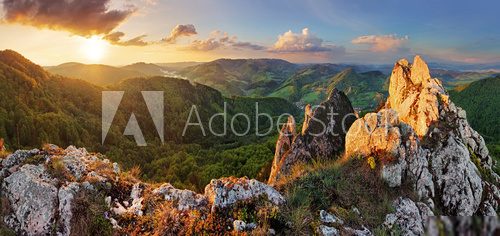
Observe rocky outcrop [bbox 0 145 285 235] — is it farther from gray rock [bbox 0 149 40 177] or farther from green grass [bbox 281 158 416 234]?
green grass [bbox 281 158 416 234]

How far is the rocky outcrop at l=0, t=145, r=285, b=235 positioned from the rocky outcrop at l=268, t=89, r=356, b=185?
14.3 meters

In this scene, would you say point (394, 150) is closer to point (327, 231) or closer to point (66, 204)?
point (327, 231)

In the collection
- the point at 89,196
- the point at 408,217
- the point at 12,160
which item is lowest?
the point at 408,217

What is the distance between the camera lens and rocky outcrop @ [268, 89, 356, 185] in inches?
1057

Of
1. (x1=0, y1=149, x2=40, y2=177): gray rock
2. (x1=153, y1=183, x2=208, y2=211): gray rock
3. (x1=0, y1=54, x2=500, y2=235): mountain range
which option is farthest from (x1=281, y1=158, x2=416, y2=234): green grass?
(x1=0, y1=149, x2=40, y2=177): gray rock

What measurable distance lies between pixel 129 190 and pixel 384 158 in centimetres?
1063

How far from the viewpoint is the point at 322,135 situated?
1083 inches

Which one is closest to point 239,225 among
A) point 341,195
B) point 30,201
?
point 341,195

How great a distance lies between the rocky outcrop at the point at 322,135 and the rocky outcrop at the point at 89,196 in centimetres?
1435

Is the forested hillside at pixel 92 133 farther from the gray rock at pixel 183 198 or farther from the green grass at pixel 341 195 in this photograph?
the gray rock at pixel 183 198

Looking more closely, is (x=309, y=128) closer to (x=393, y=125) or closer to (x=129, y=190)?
(x=393, y=125)

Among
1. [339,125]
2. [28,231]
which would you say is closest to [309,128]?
[339,125]

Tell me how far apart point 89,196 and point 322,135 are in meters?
19.7

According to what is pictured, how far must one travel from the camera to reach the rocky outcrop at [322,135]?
1057 inches
